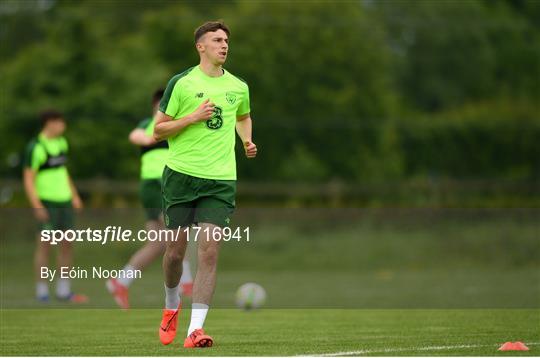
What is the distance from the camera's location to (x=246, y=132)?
30.8 feet

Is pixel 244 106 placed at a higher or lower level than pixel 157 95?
lower

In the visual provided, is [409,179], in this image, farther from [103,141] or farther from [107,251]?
[107,251]

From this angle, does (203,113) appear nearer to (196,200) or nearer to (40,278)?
(196,200)

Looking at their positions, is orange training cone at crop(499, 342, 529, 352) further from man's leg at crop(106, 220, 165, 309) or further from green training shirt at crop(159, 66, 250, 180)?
man's leg at crop(106, 220, 165, 309)

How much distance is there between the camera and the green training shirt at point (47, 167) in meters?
16.2

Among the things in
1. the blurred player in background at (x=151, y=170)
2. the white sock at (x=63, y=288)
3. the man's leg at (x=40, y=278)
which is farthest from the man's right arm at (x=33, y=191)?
the blurred player in background at (x=151, y=170)

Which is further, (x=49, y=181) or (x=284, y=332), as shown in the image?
(x=49, y=181)

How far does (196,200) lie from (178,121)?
2.00ft

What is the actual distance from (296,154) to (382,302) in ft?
111

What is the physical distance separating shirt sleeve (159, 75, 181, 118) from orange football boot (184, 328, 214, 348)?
1.63 metres

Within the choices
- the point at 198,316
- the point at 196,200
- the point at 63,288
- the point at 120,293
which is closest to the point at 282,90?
the point at 63,288

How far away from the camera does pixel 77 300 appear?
15.1 meters

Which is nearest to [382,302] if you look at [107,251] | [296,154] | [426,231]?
[107,251]

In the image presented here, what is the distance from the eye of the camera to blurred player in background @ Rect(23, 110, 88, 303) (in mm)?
16047
